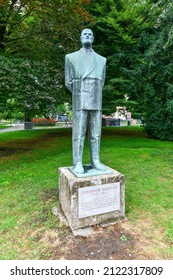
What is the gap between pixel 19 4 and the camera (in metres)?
8.55

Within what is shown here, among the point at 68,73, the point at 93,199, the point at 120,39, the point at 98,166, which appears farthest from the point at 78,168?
the point at 120,39

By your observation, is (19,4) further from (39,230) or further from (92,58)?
(39,230)

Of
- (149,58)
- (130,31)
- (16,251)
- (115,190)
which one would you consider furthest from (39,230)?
(130,31)

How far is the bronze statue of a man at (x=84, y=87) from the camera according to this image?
128 inches

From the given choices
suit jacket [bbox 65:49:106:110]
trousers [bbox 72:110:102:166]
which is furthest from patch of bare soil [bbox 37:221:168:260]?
suit jacket [bbox 65:49:106:110]

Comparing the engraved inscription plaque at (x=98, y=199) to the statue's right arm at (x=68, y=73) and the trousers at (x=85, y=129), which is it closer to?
the trousers at (x=85, y=129)

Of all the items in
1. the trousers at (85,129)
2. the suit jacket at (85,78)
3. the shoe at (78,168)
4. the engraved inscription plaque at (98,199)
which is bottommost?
the engraved inscription plaque at (98,199)

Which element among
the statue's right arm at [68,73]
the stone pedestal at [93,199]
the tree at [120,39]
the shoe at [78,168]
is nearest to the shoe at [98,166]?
the stone pedestal at [93,199]

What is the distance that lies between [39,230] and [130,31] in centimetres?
1068

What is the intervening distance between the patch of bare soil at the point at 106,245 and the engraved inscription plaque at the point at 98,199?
0.28 metres

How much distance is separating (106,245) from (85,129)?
176 centimetres

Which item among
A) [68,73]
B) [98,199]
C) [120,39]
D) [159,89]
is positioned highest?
[120,39]

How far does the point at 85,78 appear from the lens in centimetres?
323

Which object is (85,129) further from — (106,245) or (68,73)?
(106,245)
